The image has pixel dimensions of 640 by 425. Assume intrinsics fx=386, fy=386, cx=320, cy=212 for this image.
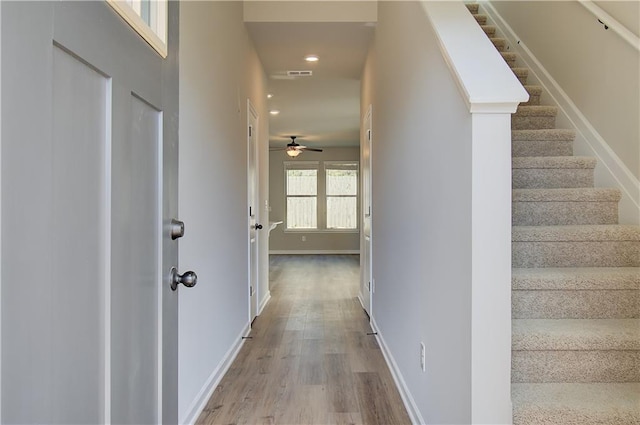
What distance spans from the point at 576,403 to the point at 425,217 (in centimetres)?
87

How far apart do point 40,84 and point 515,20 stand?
12.9 ft

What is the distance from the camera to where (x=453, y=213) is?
1.35 m

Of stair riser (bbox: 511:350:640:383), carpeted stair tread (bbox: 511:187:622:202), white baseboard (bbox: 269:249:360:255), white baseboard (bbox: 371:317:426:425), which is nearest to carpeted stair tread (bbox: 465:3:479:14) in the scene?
carpeted stair tread (bbox: 511:187:622:202)

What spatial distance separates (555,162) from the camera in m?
2.33

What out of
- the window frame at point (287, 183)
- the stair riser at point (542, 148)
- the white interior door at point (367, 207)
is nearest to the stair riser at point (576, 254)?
the stair riser at point (542, 148)

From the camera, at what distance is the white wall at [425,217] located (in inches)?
50.7

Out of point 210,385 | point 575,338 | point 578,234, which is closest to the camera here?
point 575,338

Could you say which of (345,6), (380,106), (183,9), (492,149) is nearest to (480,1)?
(345,6)

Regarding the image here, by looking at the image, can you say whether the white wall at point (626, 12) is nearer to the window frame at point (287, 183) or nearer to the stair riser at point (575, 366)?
the stair riser at point (575, 366)

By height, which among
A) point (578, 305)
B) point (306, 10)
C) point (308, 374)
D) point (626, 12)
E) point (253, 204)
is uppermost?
point (306, 10)

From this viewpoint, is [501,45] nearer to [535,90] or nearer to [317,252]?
[535,90]

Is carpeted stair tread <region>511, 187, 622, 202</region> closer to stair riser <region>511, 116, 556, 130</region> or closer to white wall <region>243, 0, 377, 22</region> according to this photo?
stair riser <region>511, 116, 556, 130</region>

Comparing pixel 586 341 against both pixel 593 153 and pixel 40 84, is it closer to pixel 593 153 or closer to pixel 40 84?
pixel 593 153

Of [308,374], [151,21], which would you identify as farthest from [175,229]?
[308,374]
